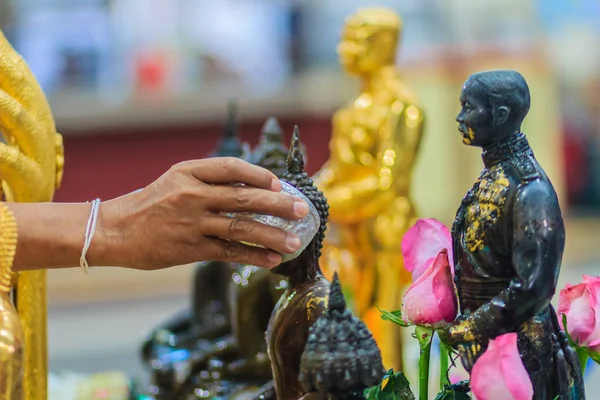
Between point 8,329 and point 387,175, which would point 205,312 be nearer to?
point 387,175

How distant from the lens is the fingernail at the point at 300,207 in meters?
0.91

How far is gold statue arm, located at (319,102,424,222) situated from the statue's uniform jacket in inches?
28.5

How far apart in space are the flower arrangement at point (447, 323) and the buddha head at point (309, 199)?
0.09 m

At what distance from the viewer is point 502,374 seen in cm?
85

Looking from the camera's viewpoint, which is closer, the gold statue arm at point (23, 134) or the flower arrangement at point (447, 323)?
the flower arrangement at point (447, 323)

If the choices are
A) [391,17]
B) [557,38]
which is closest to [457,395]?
[391,17]

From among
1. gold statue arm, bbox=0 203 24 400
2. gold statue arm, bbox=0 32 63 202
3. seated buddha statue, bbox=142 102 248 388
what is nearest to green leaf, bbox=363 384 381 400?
gold statue arm, bbox=0 203 24 400

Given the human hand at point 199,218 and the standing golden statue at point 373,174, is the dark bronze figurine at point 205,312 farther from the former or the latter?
the human hand at point 199,218

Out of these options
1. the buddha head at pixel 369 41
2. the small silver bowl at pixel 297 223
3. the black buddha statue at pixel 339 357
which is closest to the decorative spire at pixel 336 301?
the black buddha statue at pixel 339 357

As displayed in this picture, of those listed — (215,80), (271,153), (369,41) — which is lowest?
(271,153)

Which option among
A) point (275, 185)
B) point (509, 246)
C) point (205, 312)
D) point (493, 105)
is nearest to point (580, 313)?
point (509, 246)

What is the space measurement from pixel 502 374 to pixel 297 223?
0.76 feet

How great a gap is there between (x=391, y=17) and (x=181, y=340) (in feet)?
2.24

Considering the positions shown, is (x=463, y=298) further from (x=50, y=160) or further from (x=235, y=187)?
(x=50, y=160)
